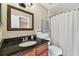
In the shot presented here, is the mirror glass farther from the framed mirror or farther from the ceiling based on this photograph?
the ceiling

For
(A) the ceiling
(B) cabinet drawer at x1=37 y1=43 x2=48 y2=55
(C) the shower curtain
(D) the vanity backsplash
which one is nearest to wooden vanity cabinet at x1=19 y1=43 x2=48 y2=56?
(B) cabinet drawer at x1=37 y1=43 x2=48 y2=55

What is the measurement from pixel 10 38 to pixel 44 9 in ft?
2.21

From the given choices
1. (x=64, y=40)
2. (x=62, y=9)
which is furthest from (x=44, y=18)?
(x=64, y=40)

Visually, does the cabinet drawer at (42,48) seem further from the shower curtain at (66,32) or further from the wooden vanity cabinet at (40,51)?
the shower curtain at (66,32)

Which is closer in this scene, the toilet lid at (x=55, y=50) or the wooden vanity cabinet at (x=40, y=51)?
the wooden vanity cabinet at (x=40, y=51)

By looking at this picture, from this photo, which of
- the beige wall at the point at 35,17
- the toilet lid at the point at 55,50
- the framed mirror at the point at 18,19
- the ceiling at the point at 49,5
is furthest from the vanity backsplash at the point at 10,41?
the ceiling at the point at 49,5

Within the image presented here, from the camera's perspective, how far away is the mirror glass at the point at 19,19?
1228mm

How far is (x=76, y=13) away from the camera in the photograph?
3.88 ft

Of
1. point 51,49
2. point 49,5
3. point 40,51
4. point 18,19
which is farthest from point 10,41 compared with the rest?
point 49,5

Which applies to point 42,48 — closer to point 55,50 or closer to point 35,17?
point 55,50

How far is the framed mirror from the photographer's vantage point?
1224mm

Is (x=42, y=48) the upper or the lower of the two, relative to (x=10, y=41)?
lower

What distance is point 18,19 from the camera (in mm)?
1238

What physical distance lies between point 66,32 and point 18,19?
2.48 ft
